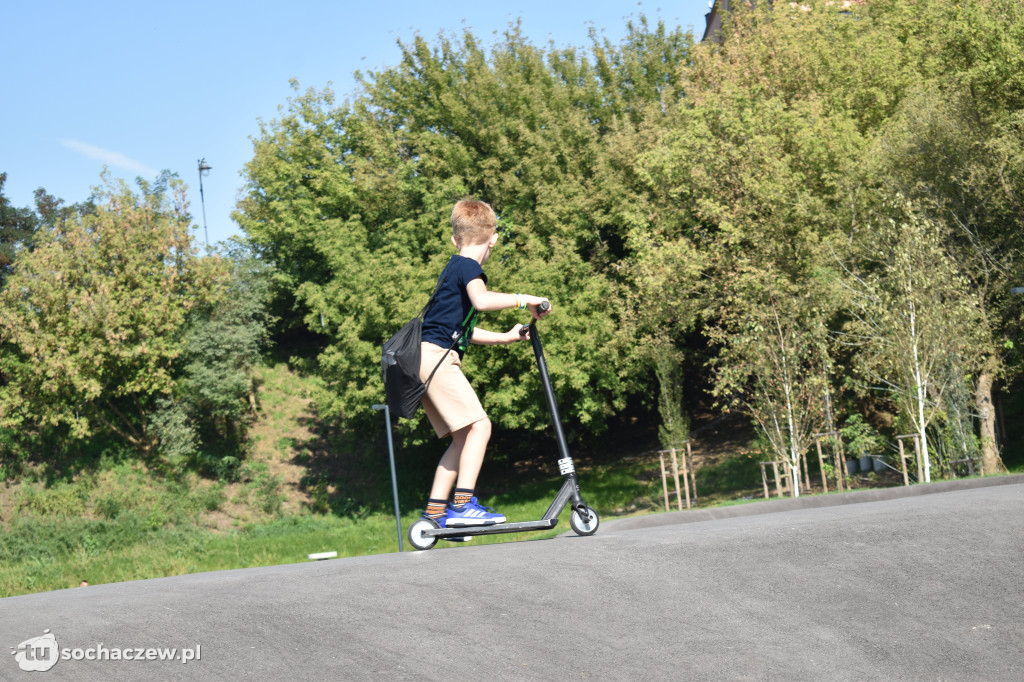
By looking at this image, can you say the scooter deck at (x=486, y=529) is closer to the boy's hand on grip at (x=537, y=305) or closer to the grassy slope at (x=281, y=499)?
the boy's hand on grip at (x=537, y=305)

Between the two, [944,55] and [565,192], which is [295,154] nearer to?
[565,192]

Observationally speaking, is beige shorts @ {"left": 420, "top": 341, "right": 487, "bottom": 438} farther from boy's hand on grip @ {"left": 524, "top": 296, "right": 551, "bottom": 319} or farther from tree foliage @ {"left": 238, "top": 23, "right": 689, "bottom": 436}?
tree foliage @ {"left": 238, "top": 23, "right": 689, "bottom": 436}

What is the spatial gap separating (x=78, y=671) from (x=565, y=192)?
95.0ft

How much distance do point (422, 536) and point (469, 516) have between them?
34 cm

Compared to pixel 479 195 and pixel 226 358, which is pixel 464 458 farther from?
pixel 226 358

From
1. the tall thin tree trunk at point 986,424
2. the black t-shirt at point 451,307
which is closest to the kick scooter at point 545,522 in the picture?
the black t-shirt at point 451,307

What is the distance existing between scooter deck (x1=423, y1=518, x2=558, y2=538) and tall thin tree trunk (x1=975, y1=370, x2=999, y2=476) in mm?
18727

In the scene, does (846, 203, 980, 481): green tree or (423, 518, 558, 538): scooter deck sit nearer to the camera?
(423, 518, 558, 538): scooter deck

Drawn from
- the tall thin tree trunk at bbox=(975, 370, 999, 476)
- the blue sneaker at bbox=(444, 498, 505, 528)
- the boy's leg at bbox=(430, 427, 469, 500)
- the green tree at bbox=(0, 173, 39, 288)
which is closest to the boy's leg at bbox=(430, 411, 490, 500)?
the boy's leg at bbox=(430, 427, 469, 500)

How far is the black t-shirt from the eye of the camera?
5.79 meters

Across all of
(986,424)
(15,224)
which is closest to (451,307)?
(986,424)

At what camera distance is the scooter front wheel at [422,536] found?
18.7 ft

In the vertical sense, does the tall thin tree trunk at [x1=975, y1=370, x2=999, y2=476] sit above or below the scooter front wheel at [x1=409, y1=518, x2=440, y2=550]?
below

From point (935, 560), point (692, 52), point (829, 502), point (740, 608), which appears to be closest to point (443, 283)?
point (740, 608)
